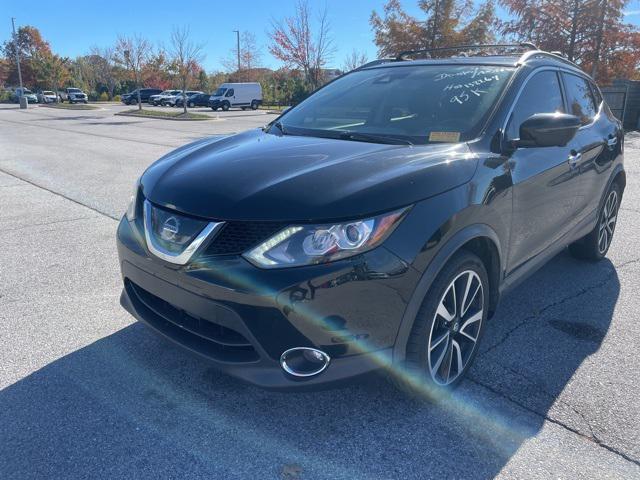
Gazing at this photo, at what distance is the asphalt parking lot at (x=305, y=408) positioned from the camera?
2232 mm

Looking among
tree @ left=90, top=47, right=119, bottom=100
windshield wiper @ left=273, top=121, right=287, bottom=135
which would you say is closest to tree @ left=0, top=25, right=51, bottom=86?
tree @ left=90, top=47, right=119, bottom=100

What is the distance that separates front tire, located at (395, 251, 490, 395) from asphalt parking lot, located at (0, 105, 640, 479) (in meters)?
0.16

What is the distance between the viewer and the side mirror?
2787 millimetres

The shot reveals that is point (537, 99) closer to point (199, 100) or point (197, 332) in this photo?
point (197, 332)

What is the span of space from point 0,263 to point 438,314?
13.2ft

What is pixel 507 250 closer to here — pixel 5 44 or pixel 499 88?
pixel 499 88

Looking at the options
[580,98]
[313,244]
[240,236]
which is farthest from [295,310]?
[580,98]

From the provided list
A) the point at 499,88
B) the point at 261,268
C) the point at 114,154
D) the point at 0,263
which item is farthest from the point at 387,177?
the point at 114,154

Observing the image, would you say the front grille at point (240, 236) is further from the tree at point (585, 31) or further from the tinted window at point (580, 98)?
the tree at point (585, 31)

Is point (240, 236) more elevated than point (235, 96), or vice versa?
point (235, 96)

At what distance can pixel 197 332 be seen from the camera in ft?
7.84

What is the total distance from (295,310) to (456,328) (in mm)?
1025

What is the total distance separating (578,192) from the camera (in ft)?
12.5

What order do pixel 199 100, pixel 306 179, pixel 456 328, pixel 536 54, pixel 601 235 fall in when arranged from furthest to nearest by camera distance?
pixel 199 100 → pixel 601 235 → pixel 536 54 → pixel 456 328 → pixel 306 179
